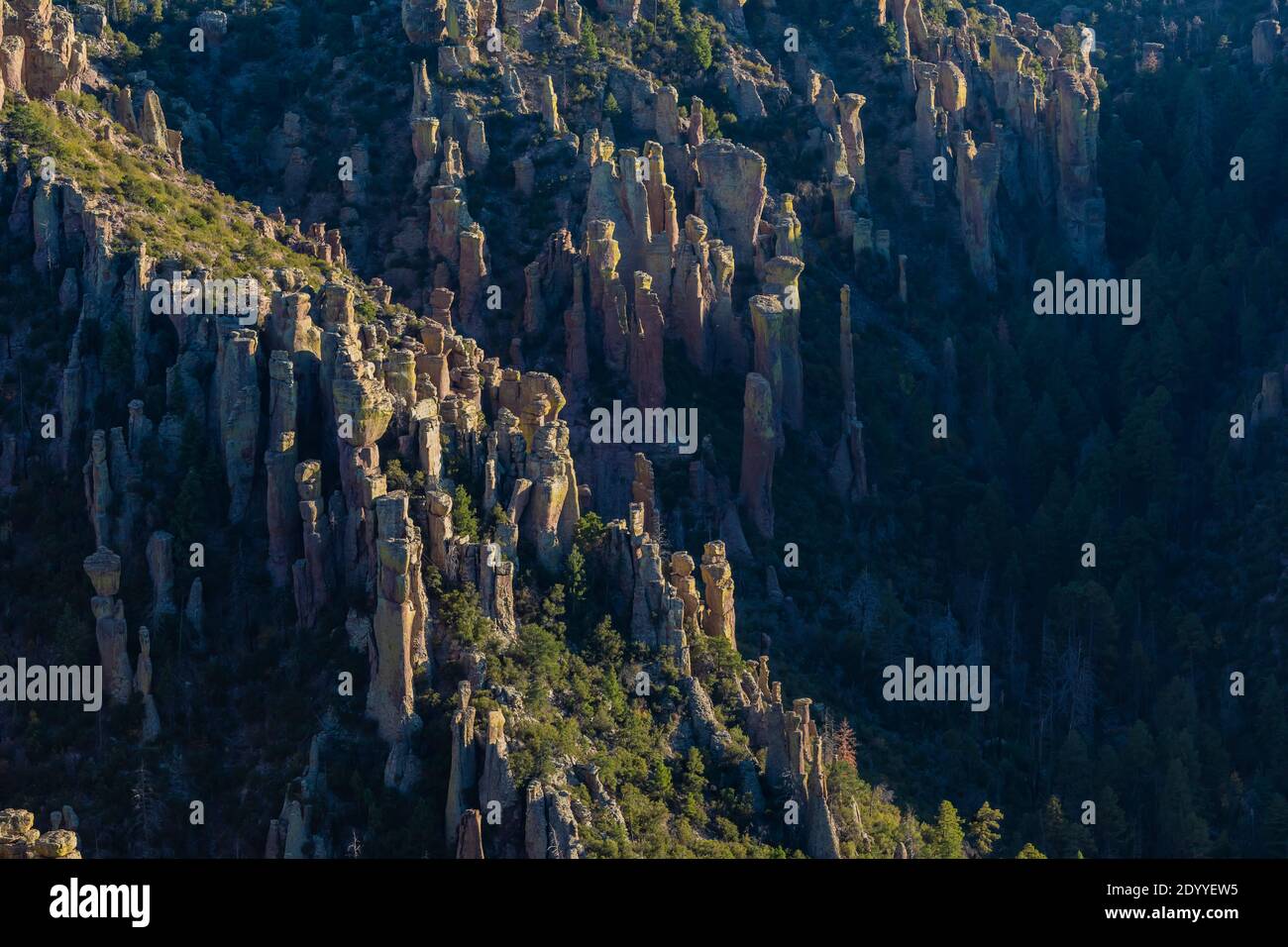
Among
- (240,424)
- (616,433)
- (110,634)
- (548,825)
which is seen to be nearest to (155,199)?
(240,424)

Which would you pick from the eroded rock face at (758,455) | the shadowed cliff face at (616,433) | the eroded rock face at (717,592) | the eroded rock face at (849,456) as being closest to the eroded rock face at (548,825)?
the shadowed cliff face at (616,433)

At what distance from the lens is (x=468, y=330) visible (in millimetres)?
147000

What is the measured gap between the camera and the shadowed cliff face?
113m

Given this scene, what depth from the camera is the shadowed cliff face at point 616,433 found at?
11269cm

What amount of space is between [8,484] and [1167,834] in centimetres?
4684

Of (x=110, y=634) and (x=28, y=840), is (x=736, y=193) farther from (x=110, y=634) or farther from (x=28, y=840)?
(x=28, y=840)

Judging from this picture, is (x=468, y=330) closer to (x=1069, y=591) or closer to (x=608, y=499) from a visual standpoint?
(x=608, y=499)

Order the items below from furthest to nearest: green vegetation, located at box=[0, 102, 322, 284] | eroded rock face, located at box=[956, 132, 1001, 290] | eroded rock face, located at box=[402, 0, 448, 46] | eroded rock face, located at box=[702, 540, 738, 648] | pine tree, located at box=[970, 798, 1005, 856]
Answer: eroded rock face, located at box=[956, 132, 1001, 290], eroded rock face, located at box=[402, 0, 448, 46], green vegetation, located at box=[0, 102, 322, 284], pine tree, located at box=[970, 798, 1005, 856], eroded rock face, located at box=[702, 540, 738, 648]

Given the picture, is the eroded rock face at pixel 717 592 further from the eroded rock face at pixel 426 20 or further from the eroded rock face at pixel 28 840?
the eroded rock face at pixel 426 20

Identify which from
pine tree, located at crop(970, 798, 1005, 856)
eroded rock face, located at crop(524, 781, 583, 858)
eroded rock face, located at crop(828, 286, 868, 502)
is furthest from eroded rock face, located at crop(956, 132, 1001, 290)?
eroded rock face, located at crop(524, 781, 583, 858)

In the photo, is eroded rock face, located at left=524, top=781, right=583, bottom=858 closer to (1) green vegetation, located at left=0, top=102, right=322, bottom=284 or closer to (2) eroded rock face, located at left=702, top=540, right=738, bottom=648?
(2) eroded rock face, located at left=702, top=540, right=738, bottom=648

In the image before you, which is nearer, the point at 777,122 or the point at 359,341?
the point at 359,341

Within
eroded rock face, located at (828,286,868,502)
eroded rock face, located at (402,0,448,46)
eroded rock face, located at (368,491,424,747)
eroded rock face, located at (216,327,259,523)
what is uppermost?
eroded rock face, located at (402,0,448,46)

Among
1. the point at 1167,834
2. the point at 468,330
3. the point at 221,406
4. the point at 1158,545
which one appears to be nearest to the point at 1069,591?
the point at 1158,545
